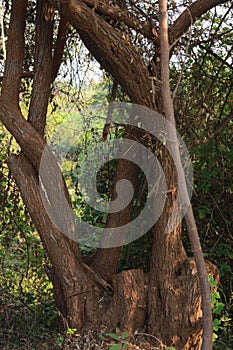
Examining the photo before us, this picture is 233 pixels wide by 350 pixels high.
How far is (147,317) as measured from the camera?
401 cm

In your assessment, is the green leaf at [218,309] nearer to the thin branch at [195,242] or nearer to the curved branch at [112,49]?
the thin branch at [195,242]

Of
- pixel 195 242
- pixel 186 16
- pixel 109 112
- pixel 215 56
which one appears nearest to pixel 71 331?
pixel 195 242

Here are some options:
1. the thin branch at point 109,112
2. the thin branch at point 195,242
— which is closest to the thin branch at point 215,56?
the thin branch at point 109,112

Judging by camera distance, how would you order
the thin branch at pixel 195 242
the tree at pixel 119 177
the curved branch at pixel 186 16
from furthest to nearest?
the curved branch at pixel 186 16 → the tree at pixel 119 177 → the thin branch at pixel 195 242

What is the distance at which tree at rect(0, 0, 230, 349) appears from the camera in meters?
3.84

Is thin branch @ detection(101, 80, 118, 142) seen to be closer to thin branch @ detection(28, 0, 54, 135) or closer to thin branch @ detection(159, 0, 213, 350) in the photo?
thin branch @ detection(28, 0, 54, 135)

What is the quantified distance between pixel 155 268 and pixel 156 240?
0.64 ft

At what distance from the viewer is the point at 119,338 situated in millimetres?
3781

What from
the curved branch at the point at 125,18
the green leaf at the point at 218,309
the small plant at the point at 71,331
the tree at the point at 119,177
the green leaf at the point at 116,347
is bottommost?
the green leaf at the point at 116,347

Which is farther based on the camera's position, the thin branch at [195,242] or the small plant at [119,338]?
the small plant at [119,338]

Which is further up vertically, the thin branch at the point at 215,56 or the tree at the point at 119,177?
the thin branch at the point at 215,56

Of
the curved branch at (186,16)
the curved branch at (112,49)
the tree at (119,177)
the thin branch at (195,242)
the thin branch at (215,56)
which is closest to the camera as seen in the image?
the thin branch at (195,242)

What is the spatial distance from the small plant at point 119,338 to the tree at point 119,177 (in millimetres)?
90

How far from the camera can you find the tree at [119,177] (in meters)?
3.84
